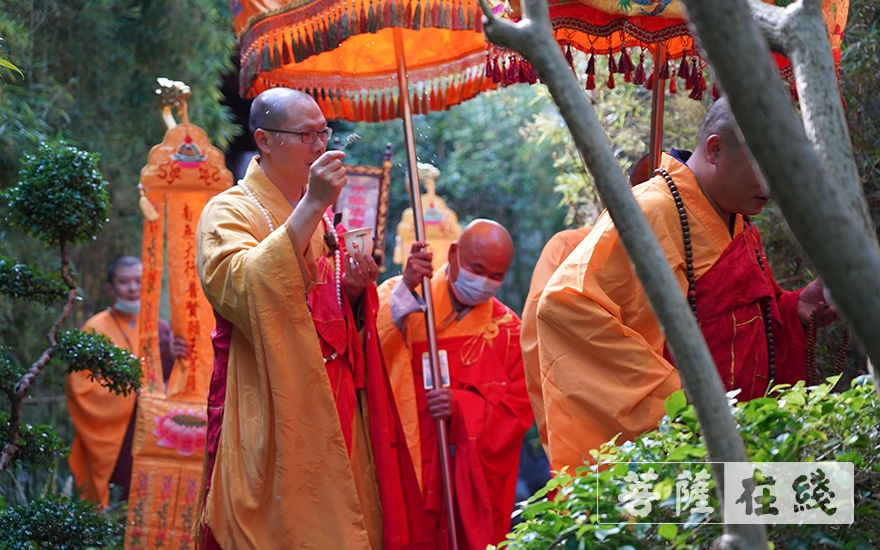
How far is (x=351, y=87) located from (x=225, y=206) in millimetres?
1535

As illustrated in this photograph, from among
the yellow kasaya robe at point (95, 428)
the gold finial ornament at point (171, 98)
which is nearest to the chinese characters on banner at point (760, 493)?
the gold finial ornament at point (171, 98)

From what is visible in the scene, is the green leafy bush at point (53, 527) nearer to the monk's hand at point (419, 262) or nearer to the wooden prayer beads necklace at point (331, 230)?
the wooden prayer beads necklace at point (331, 230)

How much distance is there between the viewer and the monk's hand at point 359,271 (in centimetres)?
361

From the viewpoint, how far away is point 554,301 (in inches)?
125

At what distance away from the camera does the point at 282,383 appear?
128 inches

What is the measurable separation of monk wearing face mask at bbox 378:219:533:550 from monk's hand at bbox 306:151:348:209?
1.33 metres

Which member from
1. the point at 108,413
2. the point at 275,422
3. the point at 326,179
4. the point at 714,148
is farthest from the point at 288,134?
the point at 108,413

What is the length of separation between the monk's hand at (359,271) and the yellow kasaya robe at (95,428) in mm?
3858

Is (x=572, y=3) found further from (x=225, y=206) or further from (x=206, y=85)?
(x=206, y=85)

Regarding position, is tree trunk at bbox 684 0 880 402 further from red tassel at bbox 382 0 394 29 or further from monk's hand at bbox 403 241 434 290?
monk's hand at bbox 403 241 434 290

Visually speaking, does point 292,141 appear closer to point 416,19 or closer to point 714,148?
point 416,19

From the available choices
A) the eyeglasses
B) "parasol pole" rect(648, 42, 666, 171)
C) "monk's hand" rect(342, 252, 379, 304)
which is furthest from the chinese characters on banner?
"parasol pole" rect(648, 42, 666, 171)

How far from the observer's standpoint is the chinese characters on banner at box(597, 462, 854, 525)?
1.79 metres

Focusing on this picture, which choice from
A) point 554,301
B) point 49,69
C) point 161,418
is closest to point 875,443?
point 554,301
